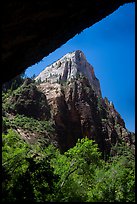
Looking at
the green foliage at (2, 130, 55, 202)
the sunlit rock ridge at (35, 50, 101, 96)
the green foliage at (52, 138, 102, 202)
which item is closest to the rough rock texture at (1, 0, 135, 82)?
the green foliage at (2, 130, 55, 202)

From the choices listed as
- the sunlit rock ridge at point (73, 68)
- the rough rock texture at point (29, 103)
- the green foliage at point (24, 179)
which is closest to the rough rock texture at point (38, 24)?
the green foliage at point (24, 179)

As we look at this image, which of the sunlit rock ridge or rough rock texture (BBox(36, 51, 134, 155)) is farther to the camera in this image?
the sunlit rock ridge

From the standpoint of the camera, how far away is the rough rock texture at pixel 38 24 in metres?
5.43

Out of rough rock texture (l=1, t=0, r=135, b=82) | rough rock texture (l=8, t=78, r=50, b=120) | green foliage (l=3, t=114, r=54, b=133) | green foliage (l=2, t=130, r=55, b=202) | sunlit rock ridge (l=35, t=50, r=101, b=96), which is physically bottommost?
green foliage (l=2, t=130, r=55, b=202)

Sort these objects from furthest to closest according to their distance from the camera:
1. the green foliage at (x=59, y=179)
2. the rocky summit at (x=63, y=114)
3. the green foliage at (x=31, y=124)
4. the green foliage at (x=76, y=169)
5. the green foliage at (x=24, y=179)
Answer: the rocky summit at (x=63, y=114)
the green foliage at (x=31, y=124)
the green foliage at (x=76, y=169)
the green foliage at (x=59, y=179)
the green foliage at (x=24, y=179)

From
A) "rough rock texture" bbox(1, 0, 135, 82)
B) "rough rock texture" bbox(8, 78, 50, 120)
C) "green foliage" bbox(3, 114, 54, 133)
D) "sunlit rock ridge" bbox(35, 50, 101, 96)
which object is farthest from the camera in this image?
"sunlit rock ridge" bbox(35, 50, 101, 96)

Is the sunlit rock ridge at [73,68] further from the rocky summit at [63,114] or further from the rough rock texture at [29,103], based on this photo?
the rough rock texture at [29,103]

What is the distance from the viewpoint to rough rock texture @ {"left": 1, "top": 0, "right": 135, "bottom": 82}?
5434mm

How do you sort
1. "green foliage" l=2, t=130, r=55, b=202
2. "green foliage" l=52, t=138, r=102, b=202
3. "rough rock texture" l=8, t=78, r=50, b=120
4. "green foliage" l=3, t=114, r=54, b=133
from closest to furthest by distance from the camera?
1. "green foliage" l=2, t=130, r=55, b=202
2. "green foliage" l=52, t=138, r=102, b=202
3. "green foliage" l=3, t=114, r=54, b=133
4. "rough rock texture" l=8, t=78, r=50, b=120

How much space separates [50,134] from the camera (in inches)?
1567

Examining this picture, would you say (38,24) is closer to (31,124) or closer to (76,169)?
(76,169)

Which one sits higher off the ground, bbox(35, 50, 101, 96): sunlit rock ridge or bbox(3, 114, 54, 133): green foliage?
bbox(35, 50, 101, 96): sunlit rock ridge

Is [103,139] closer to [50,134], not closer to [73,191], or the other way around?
[50,134]

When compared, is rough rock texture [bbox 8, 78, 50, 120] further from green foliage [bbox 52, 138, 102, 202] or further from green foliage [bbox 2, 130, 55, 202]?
green foliage [bbox 2, 130, 55, 202]
